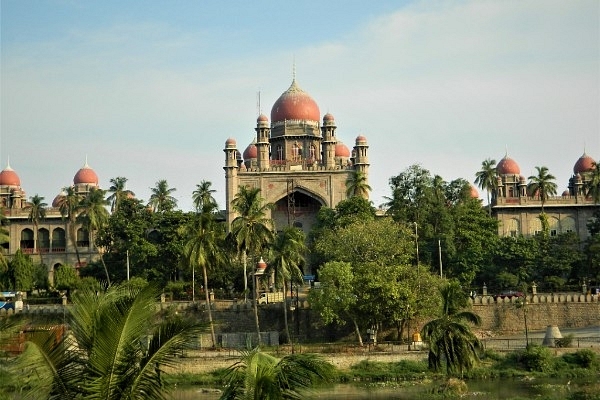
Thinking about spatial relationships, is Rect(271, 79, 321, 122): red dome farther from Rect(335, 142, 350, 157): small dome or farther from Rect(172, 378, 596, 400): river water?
Rect(172, 378, 596, 400): river water

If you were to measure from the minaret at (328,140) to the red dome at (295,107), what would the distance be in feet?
15.4

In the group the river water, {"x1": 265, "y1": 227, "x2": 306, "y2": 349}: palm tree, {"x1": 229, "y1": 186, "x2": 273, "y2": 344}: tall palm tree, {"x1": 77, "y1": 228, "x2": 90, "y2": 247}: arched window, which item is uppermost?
{"x1": 77, "y1": 228, "x2": 90, "y2": 247}: arched window

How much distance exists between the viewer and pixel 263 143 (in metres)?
75.4

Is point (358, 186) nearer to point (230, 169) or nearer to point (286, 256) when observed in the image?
point (230, 169)

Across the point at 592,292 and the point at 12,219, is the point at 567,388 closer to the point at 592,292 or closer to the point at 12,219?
the point at 592,292

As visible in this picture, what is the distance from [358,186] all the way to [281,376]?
200ft

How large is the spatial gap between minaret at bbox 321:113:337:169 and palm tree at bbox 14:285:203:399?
65.1 m

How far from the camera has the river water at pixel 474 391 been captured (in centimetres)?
3684

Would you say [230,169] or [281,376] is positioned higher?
[230,169]

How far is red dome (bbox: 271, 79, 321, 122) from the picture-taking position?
79.5m

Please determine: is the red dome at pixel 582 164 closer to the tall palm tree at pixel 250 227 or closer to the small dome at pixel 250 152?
the small dome at pixel 250 152

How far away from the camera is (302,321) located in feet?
181

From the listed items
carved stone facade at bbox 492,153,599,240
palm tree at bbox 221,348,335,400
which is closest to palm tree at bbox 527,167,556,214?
carved stone facade at bbox 492,153,599,240

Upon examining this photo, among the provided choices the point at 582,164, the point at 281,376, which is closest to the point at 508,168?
the point at 582,164
